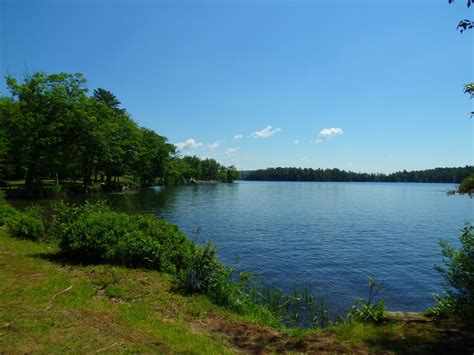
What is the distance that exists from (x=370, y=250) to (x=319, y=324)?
40.0 ft

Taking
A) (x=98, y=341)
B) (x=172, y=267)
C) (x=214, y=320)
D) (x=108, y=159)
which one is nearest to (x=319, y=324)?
(x=214, y=320)

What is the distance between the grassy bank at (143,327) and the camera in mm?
4969

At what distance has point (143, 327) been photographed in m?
5.68

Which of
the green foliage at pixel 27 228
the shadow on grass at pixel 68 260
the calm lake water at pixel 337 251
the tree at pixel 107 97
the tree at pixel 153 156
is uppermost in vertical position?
the tree at pixel 107 97

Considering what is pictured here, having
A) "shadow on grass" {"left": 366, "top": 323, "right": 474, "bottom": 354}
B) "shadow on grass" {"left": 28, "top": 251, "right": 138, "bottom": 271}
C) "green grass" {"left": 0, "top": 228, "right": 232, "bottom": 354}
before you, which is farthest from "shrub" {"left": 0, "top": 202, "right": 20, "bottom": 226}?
"shadow on grass" {"left": 366, "top": 323, "right": 474, "bottom": 354}

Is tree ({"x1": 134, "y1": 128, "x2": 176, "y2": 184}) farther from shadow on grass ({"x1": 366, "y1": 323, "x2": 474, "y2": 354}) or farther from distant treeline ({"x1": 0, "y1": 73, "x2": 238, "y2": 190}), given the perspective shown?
shadow on grass ({"x1": 366, "y1": 323, "x2": 474, "y2": 354})

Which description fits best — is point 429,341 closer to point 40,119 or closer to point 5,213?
point 5,213

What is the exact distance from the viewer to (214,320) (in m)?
6.64

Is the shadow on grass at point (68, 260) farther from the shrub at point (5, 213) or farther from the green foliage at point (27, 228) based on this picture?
the shrub at point (5, 213)

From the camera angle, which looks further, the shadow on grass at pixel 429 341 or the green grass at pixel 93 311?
the shadow on grass at pixel 429 341

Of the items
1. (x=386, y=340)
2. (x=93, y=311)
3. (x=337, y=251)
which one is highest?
(x=93, y=311)

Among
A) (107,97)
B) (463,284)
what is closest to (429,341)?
(463,284)

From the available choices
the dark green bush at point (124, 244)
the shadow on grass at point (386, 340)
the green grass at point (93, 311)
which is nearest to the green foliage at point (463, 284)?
the shadow on grass at point (386, 340)

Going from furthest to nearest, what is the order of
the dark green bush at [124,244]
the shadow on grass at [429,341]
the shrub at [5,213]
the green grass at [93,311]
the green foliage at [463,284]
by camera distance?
the shrub at [5,213], the dark green bush at [124,244], the green foliage at [463,284], the shadow on grass at [429,341], the green grass at [93,311]
